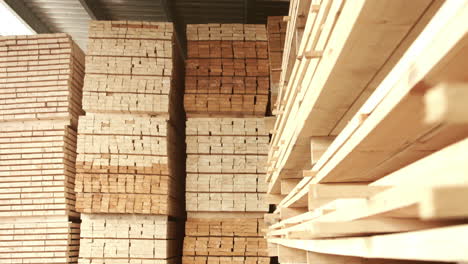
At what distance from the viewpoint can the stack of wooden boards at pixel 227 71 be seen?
24.1ft

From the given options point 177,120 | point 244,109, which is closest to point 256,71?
point 244,109

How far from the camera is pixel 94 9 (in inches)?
377

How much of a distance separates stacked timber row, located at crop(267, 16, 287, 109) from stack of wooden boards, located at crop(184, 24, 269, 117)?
13cm

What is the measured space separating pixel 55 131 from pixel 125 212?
162 centimetres

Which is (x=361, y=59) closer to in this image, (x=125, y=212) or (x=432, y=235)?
(x=432, y=235)

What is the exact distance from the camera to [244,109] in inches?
289

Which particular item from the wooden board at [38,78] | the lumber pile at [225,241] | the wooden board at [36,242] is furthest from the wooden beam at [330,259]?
the wooden board at [38,78]

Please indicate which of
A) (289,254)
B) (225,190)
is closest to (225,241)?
(225,190)

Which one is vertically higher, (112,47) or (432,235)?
(112,47)

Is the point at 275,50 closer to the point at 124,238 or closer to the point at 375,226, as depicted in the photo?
the point at 124,238

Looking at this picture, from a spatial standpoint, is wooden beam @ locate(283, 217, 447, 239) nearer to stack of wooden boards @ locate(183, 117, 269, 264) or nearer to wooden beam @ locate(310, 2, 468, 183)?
wooden beam @ locate(310, 2, 468, 183)

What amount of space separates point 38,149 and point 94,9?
349 centimetres

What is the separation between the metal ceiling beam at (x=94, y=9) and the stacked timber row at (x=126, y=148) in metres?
2.13

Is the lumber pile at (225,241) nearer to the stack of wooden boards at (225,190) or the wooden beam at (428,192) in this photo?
the stack of wooden boards at (225,190)
